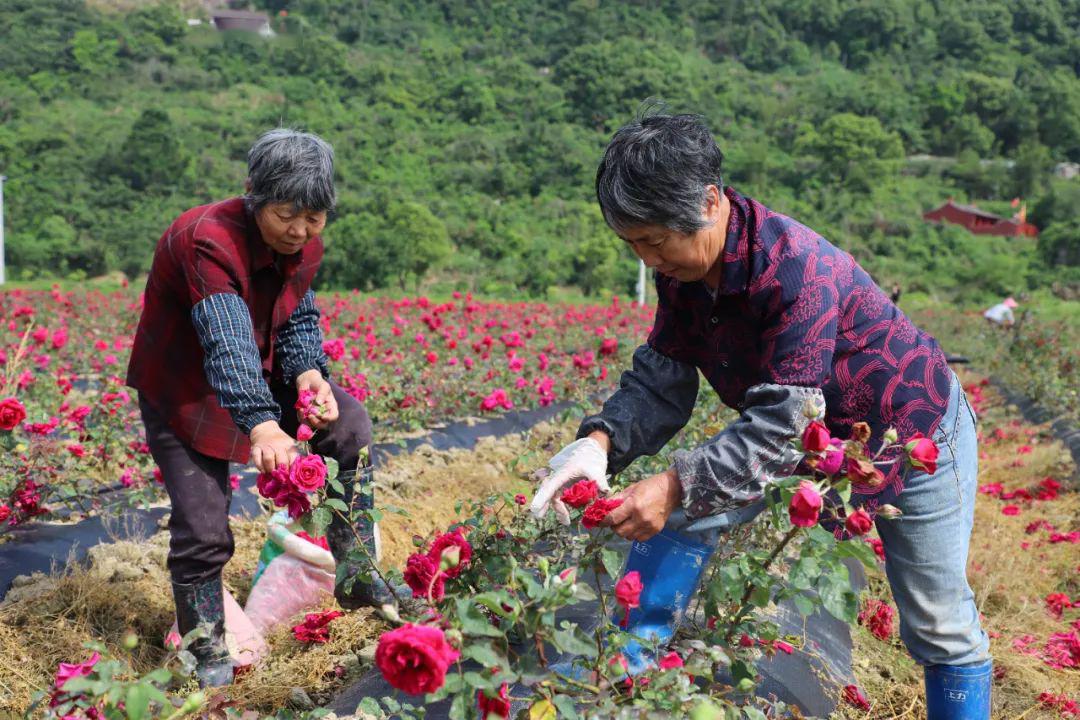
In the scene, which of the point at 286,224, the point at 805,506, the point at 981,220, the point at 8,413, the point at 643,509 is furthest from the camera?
the point at 981,220

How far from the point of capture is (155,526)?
128 inches

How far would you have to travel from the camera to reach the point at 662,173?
1.40m

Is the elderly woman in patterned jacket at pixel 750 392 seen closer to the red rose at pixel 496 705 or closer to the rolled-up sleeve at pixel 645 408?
the rolled-up sleeve at pixel 645 408

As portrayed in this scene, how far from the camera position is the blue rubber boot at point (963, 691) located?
1746mm

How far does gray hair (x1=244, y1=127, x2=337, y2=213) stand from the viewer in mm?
1924

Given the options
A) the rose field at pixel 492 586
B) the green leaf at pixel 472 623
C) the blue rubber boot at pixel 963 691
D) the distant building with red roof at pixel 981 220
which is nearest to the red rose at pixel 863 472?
the rose field at pixel 492 586

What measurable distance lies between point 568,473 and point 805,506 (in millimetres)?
442

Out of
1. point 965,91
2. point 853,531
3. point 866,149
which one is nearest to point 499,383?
point 853,531

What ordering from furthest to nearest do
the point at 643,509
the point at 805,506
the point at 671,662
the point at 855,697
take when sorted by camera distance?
the point at 855,697 < the point at 643,509 < the point at 671,662 < the point at 805,506

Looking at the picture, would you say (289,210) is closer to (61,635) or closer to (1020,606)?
(61,635)

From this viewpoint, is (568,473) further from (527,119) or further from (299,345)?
(527,119)

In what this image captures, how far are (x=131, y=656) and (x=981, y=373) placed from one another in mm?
10069

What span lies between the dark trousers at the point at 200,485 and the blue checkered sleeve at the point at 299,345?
6.4 inches

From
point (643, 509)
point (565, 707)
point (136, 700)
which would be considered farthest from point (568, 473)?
point (136, 700)
